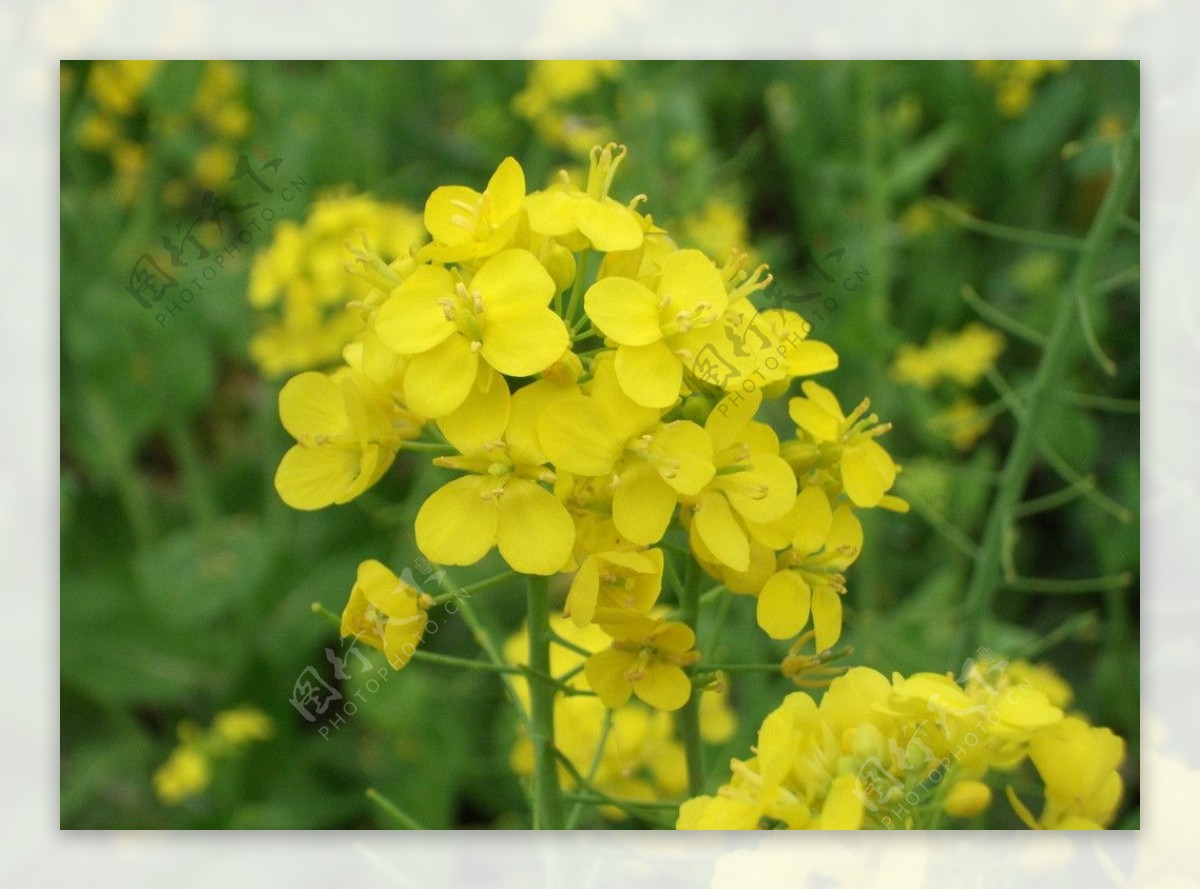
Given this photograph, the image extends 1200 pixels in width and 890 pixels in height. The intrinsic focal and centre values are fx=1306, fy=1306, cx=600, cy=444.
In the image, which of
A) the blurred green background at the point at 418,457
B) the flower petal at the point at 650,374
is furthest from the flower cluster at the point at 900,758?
the blurred green background at the point at 418,457

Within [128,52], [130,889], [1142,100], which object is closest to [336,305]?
[128,52]

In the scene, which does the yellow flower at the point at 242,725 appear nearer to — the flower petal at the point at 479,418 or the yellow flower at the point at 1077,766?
the flower petal at the point at 479,418

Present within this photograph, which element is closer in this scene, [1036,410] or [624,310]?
[624,310]

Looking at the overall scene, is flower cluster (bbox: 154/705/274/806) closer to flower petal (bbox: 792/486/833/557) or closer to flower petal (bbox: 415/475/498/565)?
flower petal (bbox: 415/475/498/565)

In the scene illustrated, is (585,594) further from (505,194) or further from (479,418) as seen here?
(505,194)

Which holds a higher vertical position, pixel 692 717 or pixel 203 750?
pixel 692 717

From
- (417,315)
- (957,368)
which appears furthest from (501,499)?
(957,368)
